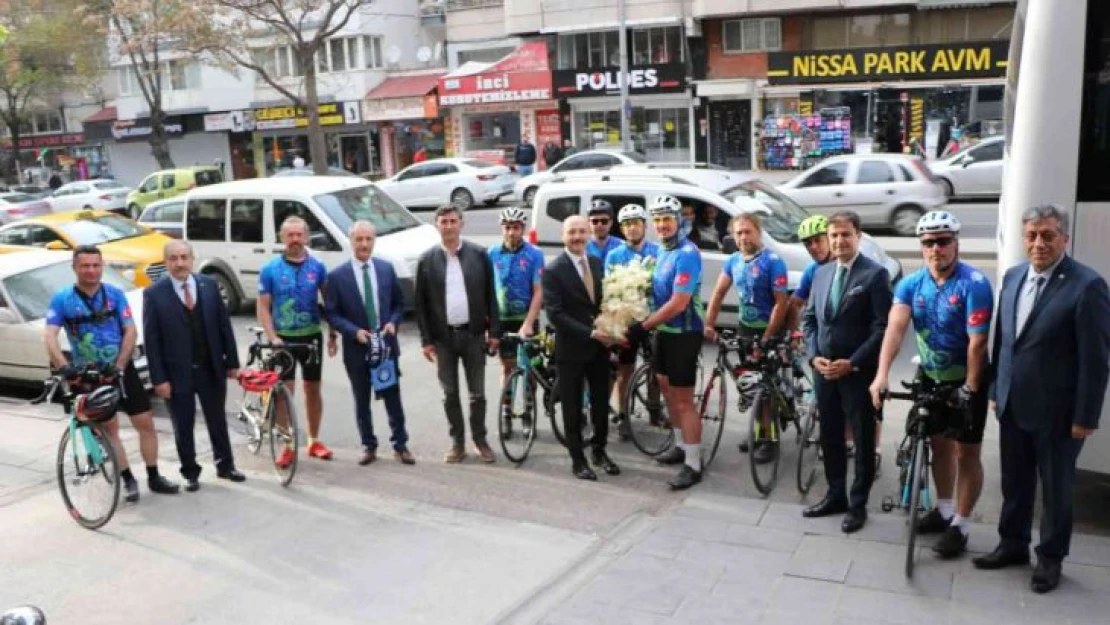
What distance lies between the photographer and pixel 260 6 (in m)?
26.5

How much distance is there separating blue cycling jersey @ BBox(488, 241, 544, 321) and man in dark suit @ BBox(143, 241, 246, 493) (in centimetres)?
212

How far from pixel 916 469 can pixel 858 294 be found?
1.07 meters

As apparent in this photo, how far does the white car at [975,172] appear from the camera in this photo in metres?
21.3

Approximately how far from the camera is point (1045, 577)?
4922 millimetres

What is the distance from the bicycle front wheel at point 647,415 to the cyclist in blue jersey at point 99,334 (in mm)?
3635

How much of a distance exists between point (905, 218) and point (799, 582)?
1350 centimetres

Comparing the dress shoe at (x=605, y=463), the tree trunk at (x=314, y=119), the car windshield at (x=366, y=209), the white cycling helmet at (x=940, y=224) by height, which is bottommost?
the dress shoe at (x=605, y=463)

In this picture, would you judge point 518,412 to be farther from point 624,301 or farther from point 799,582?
point 799,582

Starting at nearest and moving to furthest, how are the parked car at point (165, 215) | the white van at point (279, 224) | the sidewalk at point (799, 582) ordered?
the sidewalk at point (799, 582) < the white van at point (279, 224) < the parked car at point (165, 215)

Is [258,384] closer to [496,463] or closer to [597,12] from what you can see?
[496,463]

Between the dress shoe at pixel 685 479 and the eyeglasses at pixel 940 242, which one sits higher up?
the eyeglasses at pixel 940 242

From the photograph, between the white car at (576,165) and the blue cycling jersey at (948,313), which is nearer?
the blue cycling jersey at (948,313)

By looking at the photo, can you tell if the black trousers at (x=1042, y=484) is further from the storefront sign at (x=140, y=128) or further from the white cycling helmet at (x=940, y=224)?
the storefront sign at (x=140, y=128)

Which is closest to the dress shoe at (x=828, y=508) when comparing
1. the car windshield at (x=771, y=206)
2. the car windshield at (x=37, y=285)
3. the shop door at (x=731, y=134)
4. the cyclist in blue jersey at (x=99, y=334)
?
the cyclist in blue jersey at (x=99, y=334)
